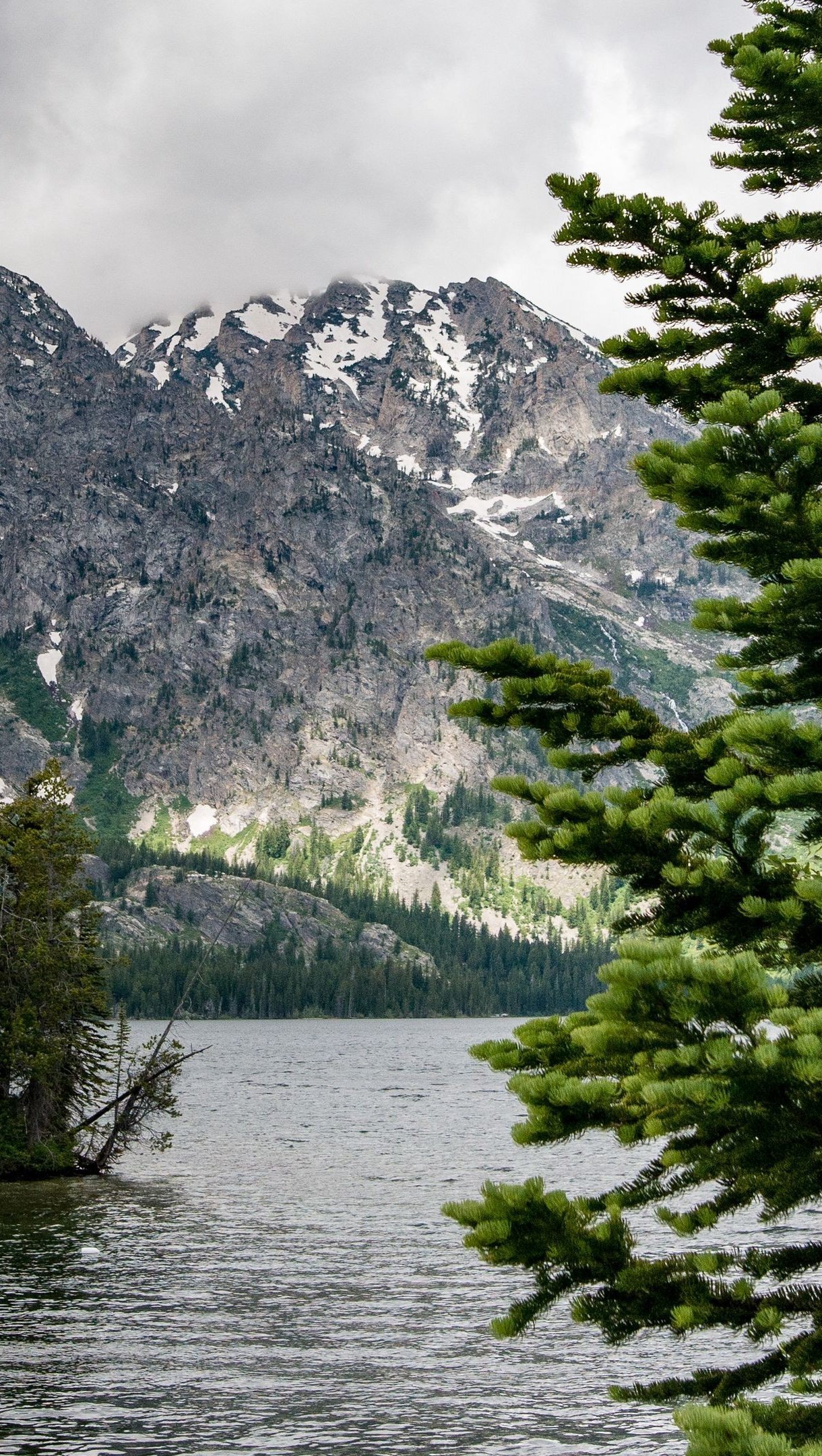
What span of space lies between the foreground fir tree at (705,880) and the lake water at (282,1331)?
15.2 m

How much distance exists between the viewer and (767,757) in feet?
33.9

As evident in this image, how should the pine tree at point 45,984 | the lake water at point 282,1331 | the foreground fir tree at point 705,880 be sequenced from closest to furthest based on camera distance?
the foreground fir tree at point 705,880 < the lake water at point 282,1331 < the pine tree at point 45,984

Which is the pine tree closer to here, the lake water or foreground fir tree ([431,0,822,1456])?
the lake water

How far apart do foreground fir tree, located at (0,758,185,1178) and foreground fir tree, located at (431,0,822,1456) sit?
48.6 meters

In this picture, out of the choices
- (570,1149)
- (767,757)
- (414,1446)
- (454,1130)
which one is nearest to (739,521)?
(767,757)

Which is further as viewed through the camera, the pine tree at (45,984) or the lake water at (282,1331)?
the pine tree at (45,984)

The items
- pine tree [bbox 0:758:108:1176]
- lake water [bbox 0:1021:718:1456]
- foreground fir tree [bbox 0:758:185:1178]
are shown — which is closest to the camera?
lake water [bbox 0:1021:718:1456]

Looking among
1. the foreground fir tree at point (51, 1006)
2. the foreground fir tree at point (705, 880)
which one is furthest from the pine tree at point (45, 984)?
the foreground fir tree at point (705, 880)

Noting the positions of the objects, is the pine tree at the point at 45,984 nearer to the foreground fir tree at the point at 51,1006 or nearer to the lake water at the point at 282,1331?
the foreground fir tree at the point at 51,1006

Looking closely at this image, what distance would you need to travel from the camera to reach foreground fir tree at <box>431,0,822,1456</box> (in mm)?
8555

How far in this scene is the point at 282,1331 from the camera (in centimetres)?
4047

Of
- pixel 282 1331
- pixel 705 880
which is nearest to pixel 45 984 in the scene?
pixel 282 1331

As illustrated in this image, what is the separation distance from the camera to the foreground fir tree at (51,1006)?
2266 inches

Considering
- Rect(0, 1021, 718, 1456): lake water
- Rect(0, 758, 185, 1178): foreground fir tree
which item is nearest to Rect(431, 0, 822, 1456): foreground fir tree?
Rect(0, 1021, 718, 1456): lake water
